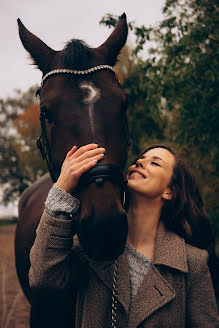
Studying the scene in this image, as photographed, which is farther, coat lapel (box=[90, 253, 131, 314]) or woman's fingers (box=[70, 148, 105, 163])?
coat lapel (box=[90, 253, 131, 314])

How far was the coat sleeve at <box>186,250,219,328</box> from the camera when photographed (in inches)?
71.1

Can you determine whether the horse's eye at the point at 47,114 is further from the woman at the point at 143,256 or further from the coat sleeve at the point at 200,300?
the coat sleeve at the point at 200,300

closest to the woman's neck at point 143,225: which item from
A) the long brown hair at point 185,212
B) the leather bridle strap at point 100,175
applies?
the long brown hair at point 185,212

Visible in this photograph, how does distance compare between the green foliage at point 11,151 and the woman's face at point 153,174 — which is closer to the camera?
the woman's face at point 153,174

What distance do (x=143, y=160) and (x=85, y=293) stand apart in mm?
812

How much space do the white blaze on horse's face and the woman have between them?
0.67ft

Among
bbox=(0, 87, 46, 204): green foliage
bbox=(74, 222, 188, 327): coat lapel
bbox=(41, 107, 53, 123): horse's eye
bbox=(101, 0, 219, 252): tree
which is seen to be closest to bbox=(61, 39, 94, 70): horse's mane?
bbox=(41, 107, 53, 123): horse's eye

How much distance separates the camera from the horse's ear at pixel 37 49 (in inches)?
88.9

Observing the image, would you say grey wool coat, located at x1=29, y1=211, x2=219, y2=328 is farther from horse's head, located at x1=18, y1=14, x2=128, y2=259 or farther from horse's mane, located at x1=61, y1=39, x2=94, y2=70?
horse's mane, located at x1=61, y1=39, x2=94, y2=70

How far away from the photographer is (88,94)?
1828 mm

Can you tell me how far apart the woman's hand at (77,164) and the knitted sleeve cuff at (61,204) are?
0.10ft

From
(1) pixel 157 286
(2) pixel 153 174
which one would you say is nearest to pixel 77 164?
(2) pixel 153 174

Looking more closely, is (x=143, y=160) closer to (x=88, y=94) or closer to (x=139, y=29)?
(x=88, y=94)

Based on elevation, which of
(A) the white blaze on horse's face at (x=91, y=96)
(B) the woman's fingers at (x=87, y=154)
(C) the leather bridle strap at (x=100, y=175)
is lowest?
(C) the leather bridle strap at (x=100, y=175)
